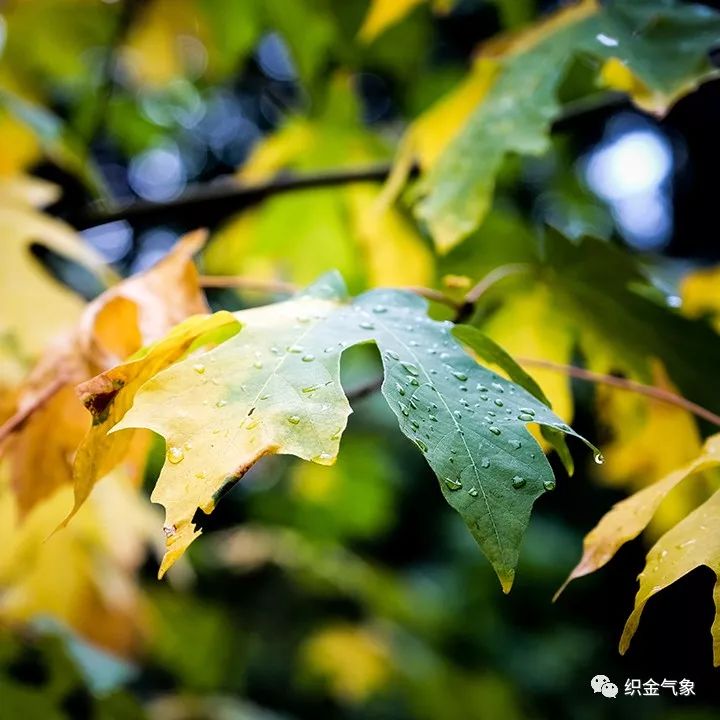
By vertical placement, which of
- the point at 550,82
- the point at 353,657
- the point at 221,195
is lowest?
the point at 353,657

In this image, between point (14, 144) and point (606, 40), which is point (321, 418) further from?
point (14, 144)

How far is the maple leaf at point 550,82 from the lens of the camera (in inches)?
25.6

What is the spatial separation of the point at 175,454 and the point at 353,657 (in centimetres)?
237

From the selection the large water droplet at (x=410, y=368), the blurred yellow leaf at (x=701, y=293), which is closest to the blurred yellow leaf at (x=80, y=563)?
the large water droplet at (x=410, y=368)

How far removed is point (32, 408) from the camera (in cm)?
53

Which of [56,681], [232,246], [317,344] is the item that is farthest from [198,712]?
[317,344]

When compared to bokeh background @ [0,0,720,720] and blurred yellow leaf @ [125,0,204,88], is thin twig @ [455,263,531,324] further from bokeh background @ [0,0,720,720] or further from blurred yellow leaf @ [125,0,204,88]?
blurred yellow leaf @ [125,0,204,88]

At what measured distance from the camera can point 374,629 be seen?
2654 mm

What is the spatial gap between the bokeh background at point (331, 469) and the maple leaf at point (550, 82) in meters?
0.15

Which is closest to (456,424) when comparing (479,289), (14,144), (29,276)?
(479,289)

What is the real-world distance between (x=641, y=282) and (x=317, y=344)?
0.39m

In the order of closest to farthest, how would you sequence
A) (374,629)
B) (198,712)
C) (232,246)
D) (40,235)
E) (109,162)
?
(40,235) → (232,246) → (198,712) → (374,629) → (109,162)

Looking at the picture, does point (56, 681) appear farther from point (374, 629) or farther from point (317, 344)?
point (374, 629)

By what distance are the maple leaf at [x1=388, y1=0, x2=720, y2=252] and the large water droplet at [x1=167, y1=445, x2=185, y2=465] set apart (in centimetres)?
35
